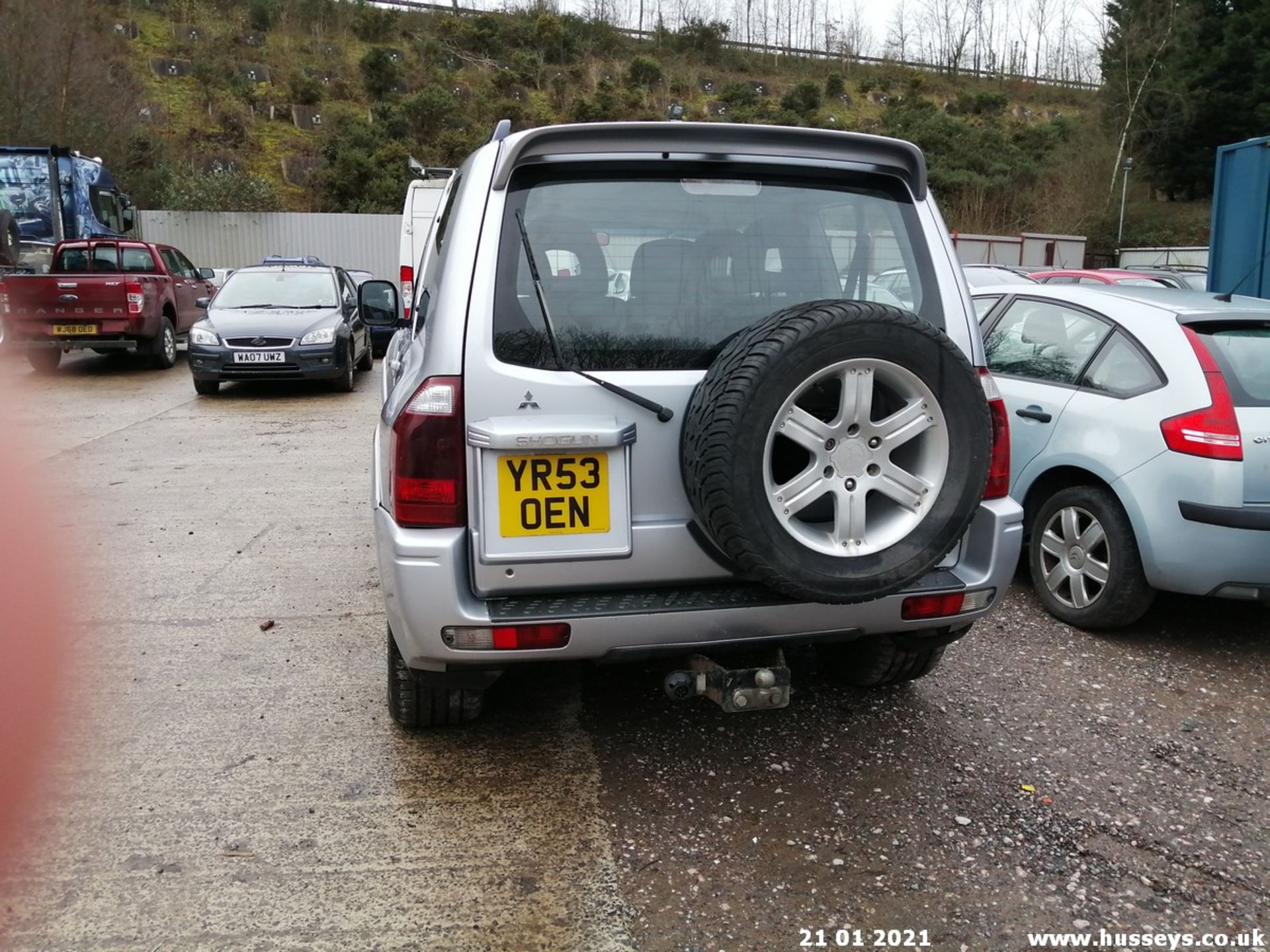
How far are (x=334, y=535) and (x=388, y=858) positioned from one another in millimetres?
3495

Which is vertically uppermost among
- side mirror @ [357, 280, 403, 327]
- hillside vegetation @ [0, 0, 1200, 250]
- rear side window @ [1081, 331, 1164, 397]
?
hillside vegetation @ [0, 0, 1200, 250]

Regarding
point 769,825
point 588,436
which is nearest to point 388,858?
point 769,825

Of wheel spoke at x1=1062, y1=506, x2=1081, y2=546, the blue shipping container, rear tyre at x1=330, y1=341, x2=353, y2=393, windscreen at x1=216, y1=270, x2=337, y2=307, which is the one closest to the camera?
wheel spoke at x1=1062, y1=506, x2=1081, y2=546

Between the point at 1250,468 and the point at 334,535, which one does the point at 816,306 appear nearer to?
the point at 1250,468

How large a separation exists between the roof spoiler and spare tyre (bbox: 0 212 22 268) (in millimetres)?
14759

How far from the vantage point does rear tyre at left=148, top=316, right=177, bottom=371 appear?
14.0 m

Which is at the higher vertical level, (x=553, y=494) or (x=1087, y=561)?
(x=553, y=494)

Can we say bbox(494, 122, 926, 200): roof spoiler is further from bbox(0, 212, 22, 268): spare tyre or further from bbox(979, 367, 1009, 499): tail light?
bbox(0, 212, 22, 268): spare tyre

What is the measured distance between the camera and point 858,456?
2717mm

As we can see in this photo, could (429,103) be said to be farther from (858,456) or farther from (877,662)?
(858,456)

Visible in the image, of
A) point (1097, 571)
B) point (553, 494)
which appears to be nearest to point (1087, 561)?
point (1097, 571)

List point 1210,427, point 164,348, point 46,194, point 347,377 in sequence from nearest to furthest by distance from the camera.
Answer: point 1210,427, point 347,377, point 164,348, point 46,194

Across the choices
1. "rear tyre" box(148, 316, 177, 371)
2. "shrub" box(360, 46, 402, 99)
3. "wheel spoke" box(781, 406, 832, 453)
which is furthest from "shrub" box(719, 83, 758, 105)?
"wheel spoke" box(781, 406, 832, 453)

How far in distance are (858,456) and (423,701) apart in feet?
5.49
